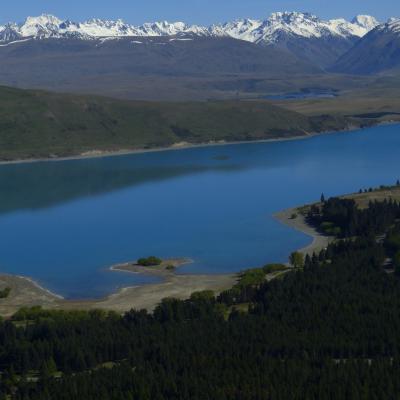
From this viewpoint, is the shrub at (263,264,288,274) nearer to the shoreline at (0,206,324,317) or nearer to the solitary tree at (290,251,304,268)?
the solitary tree at (290,251,304,268)

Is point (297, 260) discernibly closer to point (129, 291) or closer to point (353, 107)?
point (129, 291)

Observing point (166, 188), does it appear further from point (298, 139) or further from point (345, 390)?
point (345, 390)

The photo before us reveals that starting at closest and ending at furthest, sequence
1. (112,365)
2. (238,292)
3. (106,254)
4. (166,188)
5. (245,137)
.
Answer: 1. (112,365)
2. (238,292)
3. (106,254)
4. (166,188)
5. (245,137)

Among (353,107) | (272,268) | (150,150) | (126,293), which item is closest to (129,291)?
(126,293)

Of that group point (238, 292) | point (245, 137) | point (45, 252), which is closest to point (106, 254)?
point (45, 252)

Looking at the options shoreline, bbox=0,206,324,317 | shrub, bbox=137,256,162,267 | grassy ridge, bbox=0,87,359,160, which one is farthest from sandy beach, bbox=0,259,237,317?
grassy ridge, bbox=0,87,359,160

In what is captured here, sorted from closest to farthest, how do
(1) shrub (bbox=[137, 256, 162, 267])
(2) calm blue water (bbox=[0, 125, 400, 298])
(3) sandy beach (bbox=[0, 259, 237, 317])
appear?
(3) sandy beach (bbox=[0, 259, 237, 317])
(1) shrub (bbox=[137, 256, 162, 267])
(2) calm blue water (bbox=[0, 125, 400, 298])
